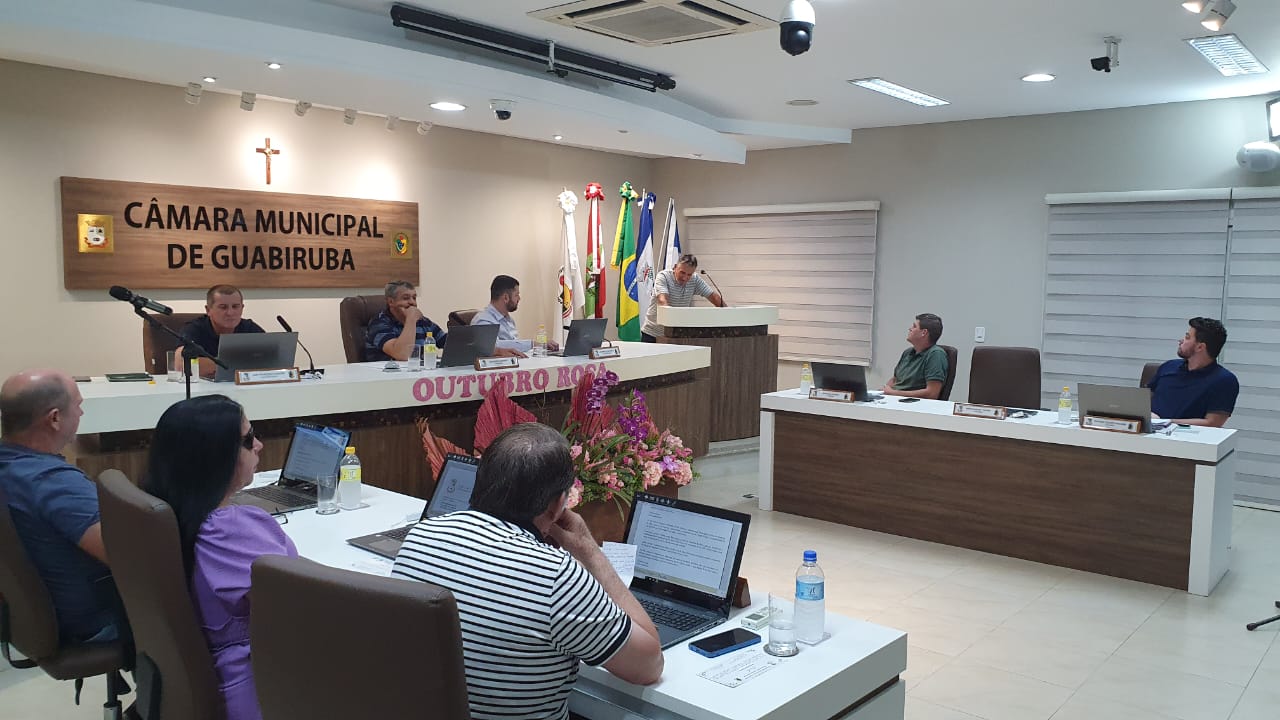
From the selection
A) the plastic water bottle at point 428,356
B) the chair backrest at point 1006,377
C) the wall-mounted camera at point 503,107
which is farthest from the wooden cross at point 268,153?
the chair backrest at point 1006,377

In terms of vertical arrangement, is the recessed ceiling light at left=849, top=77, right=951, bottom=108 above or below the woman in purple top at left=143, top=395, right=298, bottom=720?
above

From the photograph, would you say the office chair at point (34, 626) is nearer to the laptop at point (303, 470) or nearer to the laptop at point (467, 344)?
the laptop at point (303, 470)

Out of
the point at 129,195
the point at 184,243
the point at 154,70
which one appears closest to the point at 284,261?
the point at 184,243

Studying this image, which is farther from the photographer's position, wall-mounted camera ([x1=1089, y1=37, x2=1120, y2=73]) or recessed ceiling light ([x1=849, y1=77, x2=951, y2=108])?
recessed ceiling light ([x1=849, y1=77, x2=951, y2=108])

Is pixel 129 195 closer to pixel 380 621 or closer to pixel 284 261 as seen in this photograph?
pixel 284 261

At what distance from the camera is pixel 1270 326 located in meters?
6.15

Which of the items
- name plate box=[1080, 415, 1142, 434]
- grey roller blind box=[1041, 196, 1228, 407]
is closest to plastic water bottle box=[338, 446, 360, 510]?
name plate box=[1080, 415, 1142, 434]

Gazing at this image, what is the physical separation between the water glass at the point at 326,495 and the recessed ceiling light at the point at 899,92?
4.42 metres

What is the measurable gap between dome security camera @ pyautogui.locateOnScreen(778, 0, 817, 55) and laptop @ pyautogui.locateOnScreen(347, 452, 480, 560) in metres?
1.95

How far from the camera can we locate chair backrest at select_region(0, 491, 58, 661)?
2.19 meters

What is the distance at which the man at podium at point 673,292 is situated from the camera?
7.29 meters

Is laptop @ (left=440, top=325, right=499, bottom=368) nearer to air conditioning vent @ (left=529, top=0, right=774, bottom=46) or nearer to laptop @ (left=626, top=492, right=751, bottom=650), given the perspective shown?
air conditioning vent @ (left=529, top=0, right=774, bottom=46)

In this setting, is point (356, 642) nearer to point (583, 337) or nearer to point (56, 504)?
point (56, 504)

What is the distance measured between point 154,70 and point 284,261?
1.89 m
